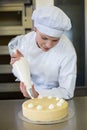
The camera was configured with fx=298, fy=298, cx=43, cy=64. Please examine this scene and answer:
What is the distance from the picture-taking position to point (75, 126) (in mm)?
969

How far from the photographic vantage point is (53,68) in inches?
53.9

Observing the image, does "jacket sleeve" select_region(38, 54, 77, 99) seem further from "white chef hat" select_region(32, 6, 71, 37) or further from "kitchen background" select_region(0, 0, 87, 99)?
"kitchen background" select_region(0, 0, 87, 99)

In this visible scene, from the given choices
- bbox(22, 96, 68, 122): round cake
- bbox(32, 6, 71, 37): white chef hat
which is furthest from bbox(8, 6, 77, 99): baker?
bbox(22, 96, 68, 122): round cake

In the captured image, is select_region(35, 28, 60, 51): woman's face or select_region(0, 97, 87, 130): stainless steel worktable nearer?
select_region(0, 97, 87, 130): stainless steel worktable

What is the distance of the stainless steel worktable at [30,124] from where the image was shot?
965 millimetres

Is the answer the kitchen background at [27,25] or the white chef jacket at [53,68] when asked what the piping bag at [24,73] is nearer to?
the white chef jacket at [53,68]

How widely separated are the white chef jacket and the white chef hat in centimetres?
14

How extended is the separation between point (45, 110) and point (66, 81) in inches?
12.4

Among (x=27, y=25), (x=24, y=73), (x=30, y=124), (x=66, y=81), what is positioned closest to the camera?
(x=30, y=124)

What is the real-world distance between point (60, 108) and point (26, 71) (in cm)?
23

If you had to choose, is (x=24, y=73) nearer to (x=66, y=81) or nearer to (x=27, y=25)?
(x=66, y=81)

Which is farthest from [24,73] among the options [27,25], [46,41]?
[27,25]

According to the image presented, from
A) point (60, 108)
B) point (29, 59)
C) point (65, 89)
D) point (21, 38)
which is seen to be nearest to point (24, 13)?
point (21, 38)

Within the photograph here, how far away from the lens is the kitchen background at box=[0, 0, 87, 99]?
211cm
